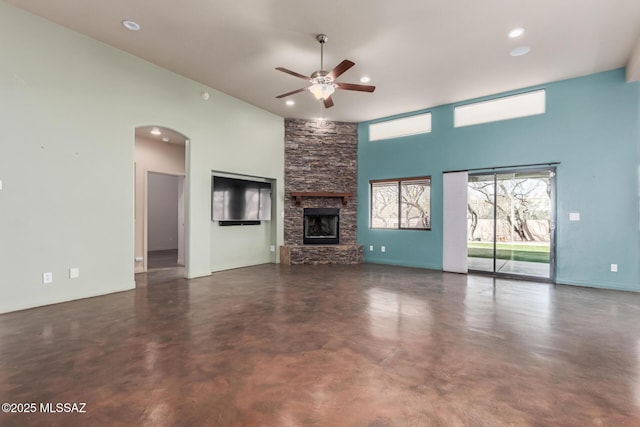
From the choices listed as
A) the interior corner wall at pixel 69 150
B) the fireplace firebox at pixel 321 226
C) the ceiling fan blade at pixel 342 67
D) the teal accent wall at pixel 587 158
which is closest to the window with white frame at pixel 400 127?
the teal accent wall at pixel 587 158

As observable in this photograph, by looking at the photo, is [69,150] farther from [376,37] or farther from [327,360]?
[376,37]

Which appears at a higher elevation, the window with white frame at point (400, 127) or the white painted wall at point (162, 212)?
the window with white frame at point (400, 127)

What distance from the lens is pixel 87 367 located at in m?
2.24

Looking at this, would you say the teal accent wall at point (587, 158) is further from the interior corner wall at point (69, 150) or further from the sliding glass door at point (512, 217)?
the interior corner wall at point (69, 150)

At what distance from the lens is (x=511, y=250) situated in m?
6.70

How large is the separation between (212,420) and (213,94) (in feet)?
18.3

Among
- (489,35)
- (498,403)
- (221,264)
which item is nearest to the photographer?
(498,403)

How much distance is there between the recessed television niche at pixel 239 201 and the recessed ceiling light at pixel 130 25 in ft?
8.67

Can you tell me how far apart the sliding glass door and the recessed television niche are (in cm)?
459

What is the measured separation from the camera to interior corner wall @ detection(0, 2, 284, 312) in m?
3.47

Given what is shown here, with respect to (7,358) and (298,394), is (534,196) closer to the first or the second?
(298,394)

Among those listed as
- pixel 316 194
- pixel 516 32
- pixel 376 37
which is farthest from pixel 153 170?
pixel 516 32

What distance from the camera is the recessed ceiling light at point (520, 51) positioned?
13.6 ft

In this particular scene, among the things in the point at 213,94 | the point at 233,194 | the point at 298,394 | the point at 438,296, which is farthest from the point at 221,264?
the point at 298,394
